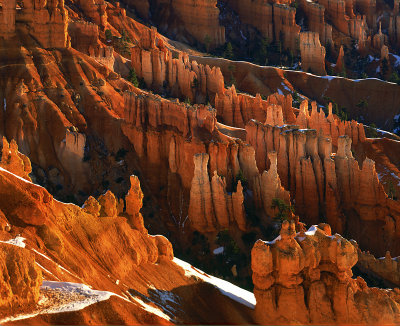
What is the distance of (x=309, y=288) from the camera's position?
145 feet

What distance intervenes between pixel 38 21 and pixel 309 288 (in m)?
44.7

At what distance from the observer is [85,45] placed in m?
89.2

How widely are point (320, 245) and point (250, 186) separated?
25.4 m

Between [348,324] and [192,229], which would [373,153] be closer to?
[192,229]

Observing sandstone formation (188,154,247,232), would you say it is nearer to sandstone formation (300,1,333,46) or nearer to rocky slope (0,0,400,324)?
rocky slope (0,0,400,324)

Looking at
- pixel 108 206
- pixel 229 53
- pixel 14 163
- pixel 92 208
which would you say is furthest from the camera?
pixel 229 53

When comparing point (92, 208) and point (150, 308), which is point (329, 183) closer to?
point (92, 208)

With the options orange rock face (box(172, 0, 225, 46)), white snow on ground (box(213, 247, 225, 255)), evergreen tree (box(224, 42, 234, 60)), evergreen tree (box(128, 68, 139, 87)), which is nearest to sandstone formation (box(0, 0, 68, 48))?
evergreen tree (box(128, 68, 139, 87))

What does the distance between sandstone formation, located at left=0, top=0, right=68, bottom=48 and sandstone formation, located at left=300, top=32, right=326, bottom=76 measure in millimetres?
46915

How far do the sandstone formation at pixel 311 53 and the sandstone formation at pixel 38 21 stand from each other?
46.9 metres

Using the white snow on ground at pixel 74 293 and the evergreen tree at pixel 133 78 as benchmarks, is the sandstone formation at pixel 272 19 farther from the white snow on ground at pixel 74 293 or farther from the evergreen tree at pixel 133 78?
the white snow on ground at pixel 74 293

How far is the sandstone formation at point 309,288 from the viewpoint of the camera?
143ft

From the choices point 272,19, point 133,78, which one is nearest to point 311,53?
point 272,19

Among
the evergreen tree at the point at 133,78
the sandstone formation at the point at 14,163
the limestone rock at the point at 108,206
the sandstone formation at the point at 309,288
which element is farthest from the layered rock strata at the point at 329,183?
the sandstone formation at the point at 14,163
